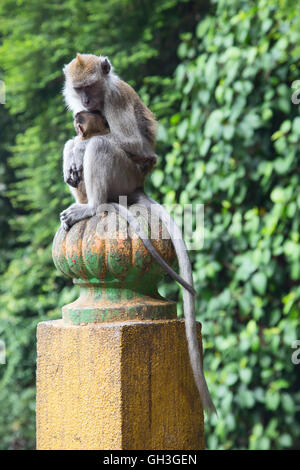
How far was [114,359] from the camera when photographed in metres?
1.71

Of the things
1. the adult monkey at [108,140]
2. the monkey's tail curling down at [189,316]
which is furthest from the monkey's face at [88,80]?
the monkey's tail curling down at [189,316]

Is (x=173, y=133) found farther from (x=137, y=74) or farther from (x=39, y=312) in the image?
(x=39, y=312)

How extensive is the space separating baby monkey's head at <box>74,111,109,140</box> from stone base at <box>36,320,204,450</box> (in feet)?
3.07

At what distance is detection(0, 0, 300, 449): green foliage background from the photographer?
11.1 ft

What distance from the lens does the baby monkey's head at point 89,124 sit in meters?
2.39

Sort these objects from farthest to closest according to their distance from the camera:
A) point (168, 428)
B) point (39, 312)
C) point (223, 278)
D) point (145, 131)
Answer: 1. point (39, 312)
2. point (223, 278)
3. point (145, 131)
4. point (168, 428)

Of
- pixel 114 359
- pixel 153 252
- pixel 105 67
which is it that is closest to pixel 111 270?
pixel 153 252

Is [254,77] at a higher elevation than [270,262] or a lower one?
higher

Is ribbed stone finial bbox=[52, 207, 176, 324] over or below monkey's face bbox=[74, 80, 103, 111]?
below

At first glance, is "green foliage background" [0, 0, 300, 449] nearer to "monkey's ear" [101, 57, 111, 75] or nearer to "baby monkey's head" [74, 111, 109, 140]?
"monkey's ear" [101, 57, 111, 75]

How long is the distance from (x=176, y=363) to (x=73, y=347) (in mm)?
346

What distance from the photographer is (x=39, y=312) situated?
15.1 feet

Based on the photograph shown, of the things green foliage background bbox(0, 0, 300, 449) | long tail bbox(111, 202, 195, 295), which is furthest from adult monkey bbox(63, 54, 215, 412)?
green foliage background bbox(0, 0, 300, 449)

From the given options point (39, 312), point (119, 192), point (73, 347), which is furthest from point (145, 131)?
point (39, 312)
